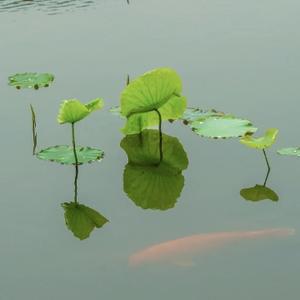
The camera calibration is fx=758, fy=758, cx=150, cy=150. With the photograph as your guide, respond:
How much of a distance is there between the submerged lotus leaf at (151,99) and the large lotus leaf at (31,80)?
561mm

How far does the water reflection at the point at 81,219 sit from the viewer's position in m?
1.70

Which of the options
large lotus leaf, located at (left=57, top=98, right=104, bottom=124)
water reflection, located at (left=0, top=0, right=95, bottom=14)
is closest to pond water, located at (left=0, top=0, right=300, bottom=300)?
large lotus leaf, located at (left=57, top=98, right=104, bottom=124)

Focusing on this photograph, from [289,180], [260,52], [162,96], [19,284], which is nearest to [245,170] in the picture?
[289,180]

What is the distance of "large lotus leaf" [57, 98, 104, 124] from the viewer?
6.26 ft

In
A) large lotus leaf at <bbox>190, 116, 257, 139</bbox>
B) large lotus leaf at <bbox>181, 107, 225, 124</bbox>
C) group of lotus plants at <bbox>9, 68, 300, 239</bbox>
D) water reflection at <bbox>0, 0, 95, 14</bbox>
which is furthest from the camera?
water reflection at <bbox>0, 0, 95, 14</bbox>

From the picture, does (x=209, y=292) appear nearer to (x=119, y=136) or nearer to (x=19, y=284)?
(x=19, y=284)

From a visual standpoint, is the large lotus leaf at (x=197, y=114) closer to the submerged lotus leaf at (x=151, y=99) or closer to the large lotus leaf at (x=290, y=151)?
the submerged lotus leaf at (x=151, y=99)

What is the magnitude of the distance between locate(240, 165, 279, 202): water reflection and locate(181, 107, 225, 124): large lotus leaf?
1.34 feet

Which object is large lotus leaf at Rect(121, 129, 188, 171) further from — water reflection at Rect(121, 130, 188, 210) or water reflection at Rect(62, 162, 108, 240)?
water reflection at Rect(62, 162, 108, 240)

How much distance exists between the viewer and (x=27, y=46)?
305cm

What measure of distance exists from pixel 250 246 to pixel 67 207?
470 millimetres

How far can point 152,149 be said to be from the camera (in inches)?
82.7

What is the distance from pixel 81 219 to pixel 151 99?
1.39 feet

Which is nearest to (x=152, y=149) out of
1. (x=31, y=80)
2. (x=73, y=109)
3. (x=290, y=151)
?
(x=73, y=109)
